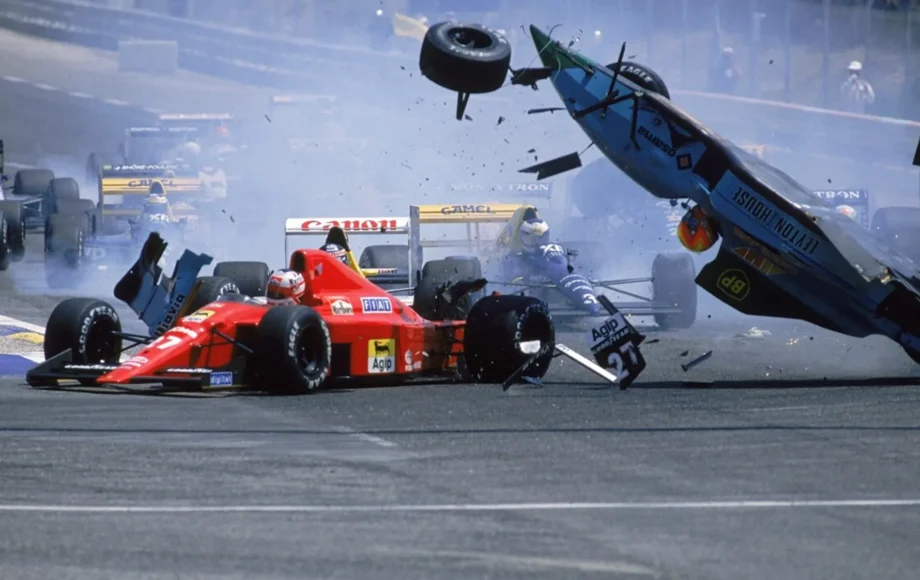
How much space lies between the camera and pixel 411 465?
33.5 ft

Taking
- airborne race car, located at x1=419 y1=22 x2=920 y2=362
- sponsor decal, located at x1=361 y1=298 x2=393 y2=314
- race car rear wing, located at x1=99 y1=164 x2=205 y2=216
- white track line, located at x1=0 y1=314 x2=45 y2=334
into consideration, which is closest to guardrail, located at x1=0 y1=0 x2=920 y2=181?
race car rear wing, located at x1=99 y1=164 x2=205 y2=216

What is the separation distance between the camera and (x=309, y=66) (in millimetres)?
49094

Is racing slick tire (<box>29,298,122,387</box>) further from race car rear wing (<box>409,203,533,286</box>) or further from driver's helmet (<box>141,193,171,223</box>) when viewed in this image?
driver's helmet (<box>141,193,171,223</box>)

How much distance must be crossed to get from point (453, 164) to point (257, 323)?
25868 mm

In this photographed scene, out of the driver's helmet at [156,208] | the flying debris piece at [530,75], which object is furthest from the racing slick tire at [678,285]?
the driver's helmet at [156,208]

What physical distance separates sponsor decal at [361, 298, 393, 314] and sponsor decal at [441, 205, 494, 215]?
845 centimetres

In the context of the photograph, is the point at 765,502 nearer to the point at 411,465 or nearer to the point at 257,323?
the point at 411,465

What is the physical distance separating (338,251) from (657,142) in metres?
2.98

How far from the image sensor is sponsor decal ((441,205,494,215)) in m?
24.2

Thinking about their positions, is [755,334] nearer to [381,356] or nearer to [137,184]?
[381,356]

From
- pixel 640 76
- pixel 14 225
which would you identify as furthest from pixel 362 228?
pixel 14 225

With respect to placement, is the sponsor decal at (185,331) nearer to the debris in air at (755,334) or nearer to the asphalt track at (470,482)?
the asphalt track at (470,482)

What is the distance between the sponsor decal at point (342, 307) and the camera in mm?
15242

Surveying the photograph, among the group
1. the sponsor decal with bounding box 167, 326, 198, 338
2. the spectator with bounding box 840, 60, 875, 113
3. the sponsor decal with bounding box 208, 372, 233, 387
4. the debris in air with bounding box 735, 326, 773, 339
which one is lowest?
the debris in air with bounding box 735, 326, 773, 339
